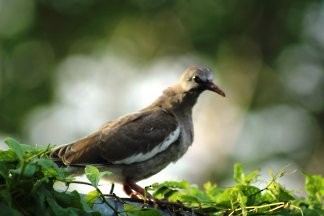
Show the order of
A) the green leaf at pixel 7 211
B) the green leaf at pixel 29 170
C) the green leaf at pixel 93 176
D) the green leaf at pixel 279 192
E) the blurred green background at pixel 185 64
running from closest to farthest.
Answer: the green leaf at pixel 7 211 → the green leaf at pixel 29 170 → the green leaf at pixel 93 176 → the green leaf at pixel 279 192 → the blurred green background at pixel 185 64

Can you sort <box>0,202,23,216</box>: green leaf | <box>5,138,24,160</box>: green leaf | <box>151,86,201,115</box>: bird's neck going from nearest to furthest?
<box>0,202,23,216</box>: green leaf
<box>5,138,24,160</box>: green leaf
<box>151,86,201,115</box>: bird's neck

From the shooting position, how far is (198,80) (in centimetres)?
830

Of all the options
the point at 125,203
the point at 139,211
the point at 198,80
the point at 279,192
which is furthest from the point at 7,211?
the point at 198,80

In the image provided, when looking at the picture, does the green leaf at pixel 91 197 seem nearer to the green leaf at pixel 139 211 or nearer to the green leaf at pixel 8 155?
the green leaf at pixel 139 211

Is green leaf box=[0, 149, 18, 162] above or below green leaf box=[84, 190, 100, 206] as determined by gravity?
above

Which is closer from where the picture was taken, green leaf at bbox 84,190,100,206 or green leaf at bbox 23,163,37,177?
green leaf at bbox 23,163,37,177

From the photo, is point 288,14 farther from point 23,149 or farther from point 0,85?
point 23,149

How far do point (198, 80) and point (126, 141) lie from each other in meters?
1.01

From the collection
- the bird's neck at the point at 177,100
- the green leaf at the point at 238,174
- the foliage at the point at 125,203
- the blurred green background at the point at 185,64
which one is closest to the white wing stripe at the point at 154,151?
the bird's neck at the point at 177,100

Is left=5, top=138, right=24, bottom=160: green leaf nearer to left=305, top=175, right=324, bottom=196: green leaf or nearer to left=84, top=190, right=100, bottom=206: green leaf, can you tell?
left=84, top=190, right=100, bottom=206: green leaf

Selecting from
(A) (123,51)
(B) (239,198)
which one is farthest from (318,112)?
(B) (239,198)

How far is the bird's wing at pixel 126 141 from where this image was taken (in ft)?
24.0

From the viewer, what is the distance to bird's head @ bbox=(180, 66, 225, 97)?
8.27m

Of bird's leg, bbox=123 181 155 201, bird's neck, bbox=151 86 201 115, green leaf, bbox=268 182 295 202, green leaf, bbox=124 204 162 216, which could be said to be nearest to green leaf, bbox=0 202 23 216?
green leaf, bbox=124 204 162 216
